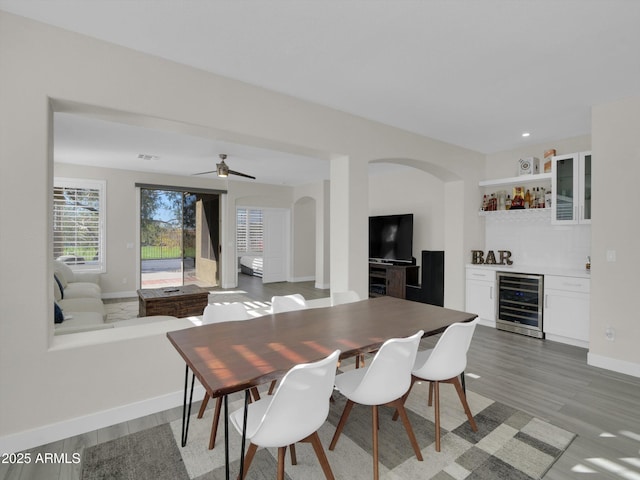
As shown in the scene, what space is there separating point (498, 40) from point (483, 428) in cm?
268

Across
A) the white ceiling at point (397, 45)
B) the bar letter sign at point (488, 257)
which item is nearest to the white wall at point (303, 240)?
the bar letter sign at point (488, 257)

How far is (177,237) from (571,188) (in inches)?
308

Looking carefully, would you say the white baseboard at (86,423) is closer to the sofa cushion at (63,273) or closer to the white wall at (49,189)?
the white wall at (49,189)

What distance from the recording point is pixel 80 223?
643 centimetres

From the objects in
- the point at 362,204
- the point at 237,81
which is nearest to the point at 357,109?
the point at 362,204

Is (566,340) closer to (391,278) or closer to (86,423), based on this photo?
(391,278)

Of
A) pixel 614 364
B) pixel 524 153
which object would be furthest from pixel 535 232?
pixel 614 364

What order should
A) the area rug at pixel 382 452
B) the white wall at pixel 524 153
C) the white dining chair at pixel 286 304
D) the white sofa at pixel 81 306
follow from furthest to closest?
the white wall at pixel 524 153 < the white sofa at pixel 81 306 < the white dining chair at pixel 286 304 < the area rug at pixel 382 452

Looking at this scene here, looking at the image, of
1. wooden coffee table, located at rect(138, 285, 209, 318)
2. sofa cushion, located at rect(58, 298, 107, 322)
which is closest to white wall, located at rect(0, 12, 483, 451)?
sofa cushion, located at rect(58, 298, 107, 322)

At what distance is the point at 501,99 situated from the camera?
3.24 metres

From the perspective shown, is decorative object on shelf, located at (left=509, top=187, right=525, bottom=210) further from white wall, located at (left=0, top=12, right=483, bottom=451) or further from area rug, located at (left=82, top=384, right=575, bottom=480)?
white wall, located at (left=0, top=12, right=483, bottom=451)

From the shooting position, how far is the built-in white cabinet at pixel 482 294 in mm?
4707

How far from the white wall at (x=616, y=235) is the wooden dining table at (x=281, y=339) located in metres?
1.92

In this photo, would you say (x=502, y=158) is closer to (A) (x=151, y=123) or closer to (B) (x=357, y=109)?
(B) (x=357, y=109)
